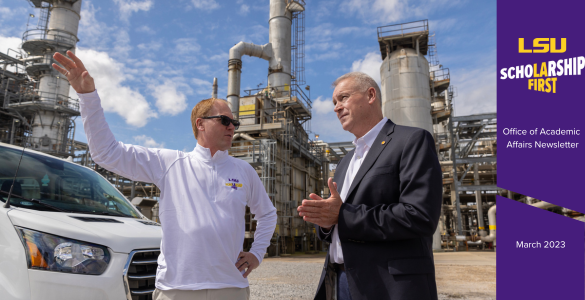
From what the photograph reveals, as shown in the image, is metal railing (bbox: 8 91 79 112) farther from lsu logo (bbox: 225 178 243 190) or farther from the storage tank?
lsu logo (bbox: 225 178 243 190)

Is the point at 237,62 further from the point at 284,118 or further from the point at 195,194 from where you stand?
the point at 195,194

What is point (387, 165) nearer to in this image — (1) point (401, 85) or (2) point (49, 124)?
(1) point (401, 85)

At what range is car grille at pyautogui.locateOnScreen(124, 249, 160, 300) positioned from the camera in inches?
96.7

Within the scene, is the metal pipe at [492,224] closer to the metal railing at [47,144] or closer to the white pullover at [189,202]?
the white pullover at [189,202]

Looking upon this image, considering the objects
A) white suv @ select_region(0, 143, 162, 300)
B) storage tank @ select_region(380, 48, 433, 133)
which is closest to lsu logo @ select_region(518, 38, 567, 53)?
white suv @ select_region(0, 143, 162, 300)

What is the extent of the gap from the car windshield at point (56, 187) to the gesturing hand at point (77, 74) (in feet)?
4.22

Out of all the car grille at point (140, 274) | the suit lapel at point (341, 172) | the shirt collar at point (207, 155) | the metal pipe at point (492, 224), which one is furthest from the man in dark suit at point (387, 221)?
the metal pipe at point (492, 224)

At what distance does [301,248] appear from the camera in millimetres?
25641

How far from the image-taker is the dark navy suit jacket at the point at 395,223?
1.69 m

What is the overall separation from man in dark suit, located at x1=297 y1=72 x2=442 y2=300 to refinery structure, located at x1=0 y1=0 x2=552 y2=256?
55.0 ft

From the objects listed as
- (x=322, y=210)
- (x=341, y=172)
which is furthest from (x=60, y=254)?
(x=341, y=172)

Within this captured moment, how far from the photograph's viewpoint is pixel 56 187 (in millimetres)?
3346

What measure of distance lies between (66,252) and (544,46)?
10.8 metres

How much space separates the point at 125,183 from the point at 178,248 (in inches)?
1081
